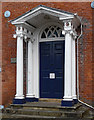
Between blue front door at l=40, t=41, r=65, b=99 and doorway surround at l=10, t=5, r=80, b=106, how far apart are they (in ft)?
0.72

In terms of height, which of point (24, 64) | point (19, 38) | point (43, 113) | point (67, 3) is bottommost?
point (43, 113)

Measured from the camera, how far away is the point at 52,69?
384 inches

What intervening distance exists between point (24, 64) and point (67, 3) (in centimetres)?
306

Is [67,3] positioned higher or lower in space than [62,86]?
higher

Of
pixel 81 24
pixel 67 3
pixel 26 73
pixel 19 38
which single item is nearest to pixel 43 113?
pixel 26 73

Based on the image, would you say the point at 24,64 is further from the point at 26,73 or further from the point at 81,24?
the point at 81,24

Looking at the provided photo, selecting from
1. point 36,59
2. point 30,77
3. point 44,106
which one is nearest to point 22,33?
point 36,59

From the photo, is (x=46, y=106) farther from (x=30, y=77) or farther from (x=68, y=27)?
(x=68, y=27)

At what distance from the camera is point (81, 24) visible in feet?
30.9

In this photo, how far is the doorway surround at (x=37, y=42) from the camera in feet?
28.0

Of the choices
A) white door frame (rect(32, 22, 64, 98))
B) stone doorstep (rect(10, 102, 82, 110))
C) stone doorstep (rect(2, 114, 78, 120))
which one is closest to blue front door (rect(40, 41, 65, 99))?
white door frame (rect(32, 22, 64, 98))

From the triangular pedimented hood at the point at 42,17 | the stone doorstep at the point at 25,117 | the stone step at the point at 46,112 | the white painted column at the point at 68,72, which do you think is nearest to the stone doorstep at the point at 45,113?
the stone step at the point at 46,112

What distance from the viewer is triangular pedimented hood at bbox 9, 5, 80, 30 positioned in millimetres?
8579

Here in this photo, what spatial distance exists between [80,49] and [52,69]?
1.36 meters
